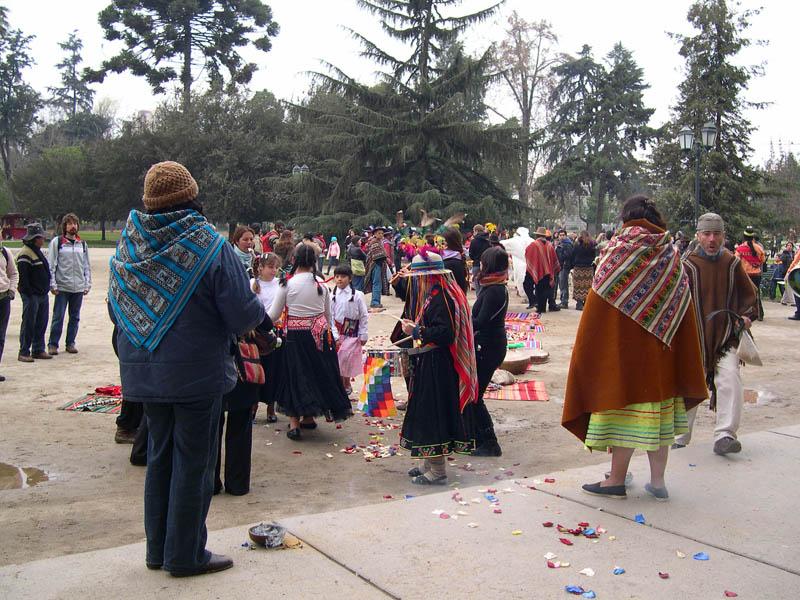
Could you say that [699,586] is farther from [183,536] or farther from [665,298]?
[183,536]

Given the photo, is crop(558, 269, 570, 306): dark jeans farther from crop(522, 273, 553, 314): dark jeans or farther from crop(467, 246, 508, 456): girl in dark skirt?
crop(467, 246, 508, 456): girl in dark skirt

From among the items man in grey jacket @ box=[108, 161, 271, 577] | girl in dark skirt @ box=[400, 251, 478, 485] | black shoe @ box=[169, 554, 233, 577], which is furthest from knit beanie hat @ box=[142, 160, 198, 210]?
girl in dark skirt @ box=[400, 251, 478, 485]

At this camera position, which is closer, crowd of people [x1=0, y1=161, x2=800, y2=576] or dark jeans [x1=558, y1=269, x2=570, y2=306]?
crowd of people [x1=0, y1=161, x2=800, y2=576]

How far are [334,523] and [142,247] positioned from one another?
1.91 m

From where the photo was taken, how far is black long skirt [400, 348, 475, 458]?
18.6 feet

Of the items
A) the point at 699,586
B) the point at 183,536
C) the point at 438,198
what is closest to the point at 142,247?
the point at 183,536

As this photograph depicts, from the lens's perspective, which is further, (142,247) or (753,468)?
(753,468)

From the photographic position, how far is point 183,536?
12.0 ft

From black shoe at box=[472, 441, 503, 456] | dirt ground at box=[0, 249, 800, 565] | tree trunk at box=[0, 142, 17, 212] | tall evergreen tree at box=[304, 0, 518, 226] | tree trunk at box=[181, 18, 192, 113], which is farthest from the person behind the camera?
tree trunk at box=[0, 142, 17, 212]

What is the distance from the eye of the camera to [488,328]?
661 centimetres

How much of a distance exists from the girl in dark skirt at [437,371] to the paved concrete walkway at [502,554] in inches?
20.5

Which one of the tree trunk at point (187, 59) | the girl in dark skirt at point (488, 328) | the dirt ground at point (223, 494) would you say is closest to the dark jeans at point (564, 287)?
the dirt ground at point (223, 494)

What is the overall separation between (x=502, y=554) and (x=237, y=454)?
2.18m

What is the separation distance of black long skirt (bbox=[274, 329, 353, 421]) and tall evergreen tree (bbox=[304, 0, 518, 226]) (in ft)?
87.7
